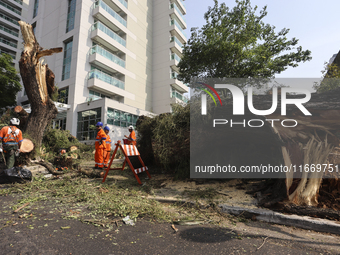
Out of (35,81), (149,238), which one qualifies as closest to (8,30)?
(35,81)

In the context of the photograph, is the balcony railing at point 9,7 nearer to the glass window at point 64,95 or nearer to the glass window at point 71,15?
the glass window at point 71,15

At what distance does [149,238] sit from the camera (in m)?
2.74

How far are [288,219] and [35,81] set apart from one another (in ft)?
33.4

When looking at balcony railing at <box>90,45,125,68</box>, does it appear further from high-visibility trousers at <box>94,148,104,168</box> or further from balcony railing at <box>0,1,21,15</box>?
balcony railing at <box>0,1,21,15</box>

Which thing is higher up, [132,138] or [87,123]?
[87,123]

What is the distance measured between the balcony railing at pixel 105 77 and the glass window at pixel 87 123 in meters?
4.75

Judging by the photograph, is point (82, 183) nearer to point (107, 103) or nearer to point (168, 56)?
point (107, 103)

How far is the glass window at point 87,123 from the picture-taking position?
806 inches

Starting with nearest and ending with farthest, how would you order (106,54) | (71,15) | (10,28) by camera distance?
A: (71,15)
(106,54)
(10,28)

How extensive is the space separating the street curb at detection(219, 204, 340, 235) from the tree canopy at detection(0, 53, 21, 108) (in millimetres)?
29213

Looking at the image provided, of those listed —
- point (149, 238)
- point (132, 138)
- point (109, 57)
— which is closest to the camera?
point (149, 238)

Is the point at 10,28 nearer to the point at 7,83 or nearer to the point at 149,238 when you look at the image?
the point at 7,83

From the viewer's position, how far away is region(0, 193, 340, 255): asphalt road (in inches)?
94.7

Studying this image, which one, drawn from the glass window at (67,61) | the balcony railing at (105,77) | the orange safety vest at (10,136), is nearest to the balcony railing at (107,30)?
the glass window at (67,61)
